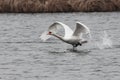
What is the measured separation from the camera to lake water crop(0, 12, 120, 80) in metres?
17.9

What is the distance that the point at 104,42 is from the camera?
2561 cm

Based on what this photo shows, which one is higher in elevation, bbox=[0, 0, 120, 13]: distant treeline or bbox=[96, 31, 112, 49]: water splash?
bbox=[96, 31, 112, 49]: water splash

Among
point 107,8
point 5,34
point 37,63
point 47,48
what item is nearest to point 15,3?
point 107,8

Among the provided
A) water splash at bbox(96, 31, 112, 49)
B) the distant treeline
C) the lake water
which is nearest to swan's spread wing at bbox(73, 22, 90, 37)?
the lake water

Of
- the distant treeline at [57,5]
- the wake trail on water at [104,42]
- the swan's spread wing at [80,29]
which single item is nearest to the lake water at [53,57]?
the wake trail on water at [104,42]

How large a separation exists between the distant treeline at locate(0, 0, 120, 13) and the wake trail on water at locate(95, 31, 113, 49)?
13174mm

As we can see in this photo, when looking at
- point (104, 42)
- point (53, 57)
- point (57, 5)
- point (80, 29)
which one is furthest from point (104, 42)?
point (57, 5)

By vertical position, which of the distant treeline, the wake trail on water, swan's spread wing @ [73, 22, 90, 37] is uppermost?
swan's spread wing @ [73, 22, 90, 37]

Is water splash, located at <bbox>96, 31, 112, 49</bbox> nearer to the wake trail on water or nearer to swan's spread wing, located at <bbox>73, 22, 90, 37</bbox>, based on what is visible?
the wake trail on water

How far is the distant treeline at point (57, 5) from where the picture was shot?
138 ft

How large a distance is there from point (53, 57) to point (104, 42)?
4.35 m

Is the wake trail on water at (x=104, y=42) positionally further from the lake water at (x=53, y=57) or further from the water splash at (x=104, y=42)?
the lake water at (x=53, y=57)

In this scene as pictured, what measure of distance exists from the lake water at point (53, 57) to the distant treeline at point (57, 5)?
642 centimetres

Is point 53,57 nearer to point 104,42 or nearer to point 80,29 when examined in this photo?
point 80,29
